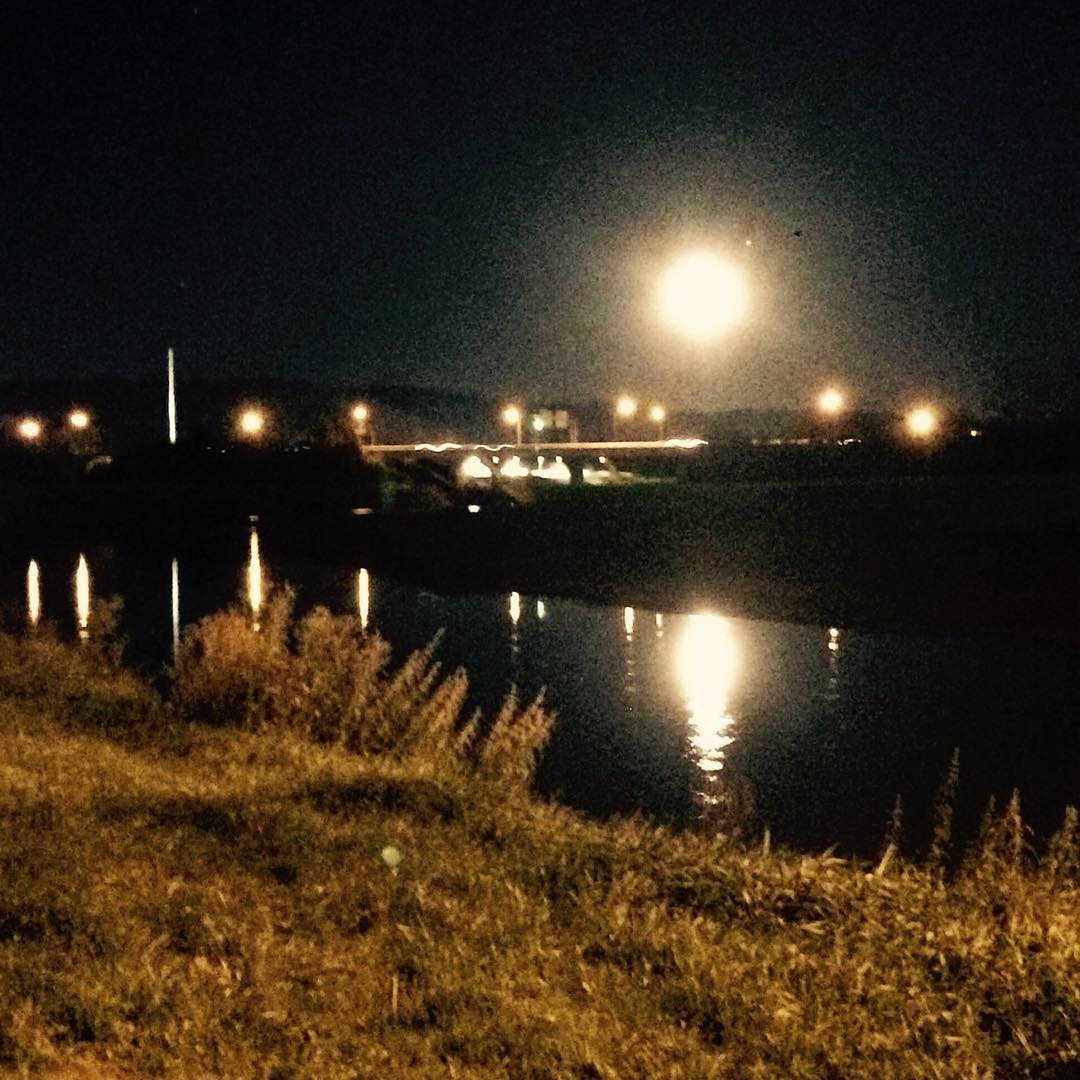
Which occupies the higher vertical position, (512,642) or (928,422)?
(928,422)

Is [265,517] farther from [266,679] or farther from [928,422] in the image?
[266,679]

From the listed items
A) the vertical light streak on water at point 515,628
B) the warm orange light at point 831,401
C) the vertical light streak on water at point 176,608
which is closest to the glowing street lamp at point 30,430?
the warm orange light at point 831,401

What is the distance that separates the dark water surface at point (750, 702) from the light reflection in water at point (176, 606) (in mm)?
150

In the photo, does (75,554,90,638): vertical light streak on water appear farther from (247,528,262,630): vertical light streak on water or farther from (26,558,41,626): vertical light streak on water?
(247,528,262,630): vertical light streak on water

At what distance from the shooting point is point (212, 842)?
25.1 feet

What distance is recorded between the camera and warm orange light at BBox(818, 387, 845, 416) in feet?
265

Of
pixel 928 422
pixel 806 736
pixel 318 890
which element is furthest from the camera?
pixel 928 422

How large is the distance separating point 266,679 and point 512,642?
10.9 meters

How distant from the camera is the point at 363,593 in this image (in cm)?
3331

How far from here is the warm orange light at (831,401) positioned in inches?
3179

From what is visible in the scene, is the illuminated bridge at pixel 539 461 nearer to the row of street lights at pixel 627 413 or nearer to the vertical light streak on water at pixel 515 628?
the row of street lights at pixel 627 413

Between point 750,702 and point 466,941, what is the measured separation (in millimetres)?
11653

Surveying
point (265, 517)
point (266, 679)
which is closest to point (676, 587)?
point (266, 679)

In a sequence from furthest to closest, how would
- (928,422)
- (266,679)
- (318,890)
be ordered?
(928,422) → (266,679) → (318,890)
